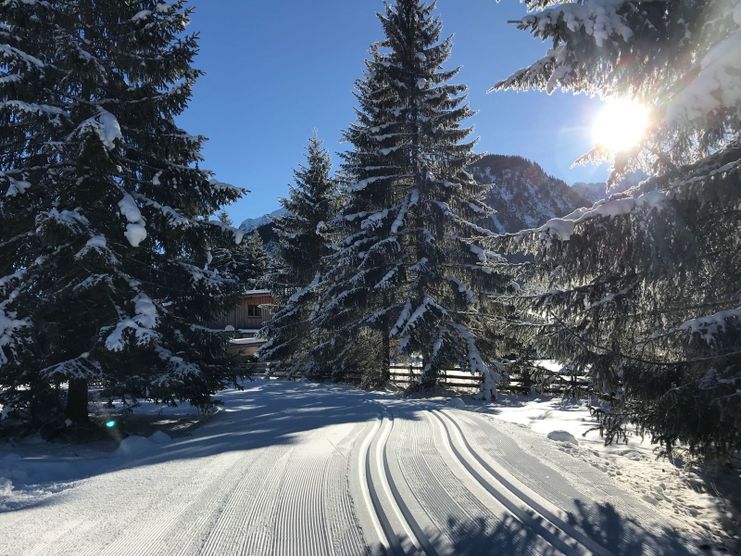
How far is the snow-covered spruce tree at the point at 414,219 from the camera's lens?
15859 mm

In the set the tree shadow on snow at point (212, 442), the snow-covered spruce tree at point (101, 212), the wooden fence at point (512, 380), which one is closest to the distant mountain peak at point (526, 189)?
Result: the wooden fence at point (512, 380)

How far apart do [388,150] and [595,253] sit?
12.4 metres

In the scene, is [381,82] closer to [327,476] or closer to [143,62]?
[143,62]


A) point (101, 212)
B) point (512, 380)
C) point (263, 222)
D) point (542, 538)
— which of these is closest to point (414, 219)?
point (512, 380)

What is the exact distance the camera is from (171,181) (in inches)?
373

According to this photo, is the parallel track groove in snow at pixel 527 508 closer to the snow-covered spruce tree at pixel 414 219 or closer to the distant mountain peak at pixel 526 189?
the snow-covered spruce tree at pixel 414 219

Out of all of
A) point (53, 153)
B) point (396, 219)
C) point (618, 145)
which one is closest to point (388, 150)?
point (396, 219)

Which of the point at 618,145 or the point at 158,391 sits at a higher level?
the point at 618,145

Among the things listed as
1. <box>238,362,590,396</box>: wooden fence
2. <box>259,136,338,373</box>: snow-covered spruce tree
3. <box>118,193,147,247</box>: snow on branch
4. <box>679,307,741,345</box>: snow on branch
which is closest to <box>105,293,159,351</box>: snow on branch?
<box>118,193,147,247</box>: snow on branch

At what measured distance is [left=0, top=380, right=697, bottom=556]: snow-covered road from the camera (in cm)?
345

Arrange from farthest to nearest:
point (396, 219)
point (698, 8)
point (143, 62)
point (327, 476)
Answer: point (396, 219)
point (143, 62)
point (327, 476)
point (698, 8)

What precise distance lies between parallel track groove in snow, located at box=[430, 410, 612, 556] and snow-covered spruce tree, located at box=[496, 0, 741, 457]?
1.58 meters

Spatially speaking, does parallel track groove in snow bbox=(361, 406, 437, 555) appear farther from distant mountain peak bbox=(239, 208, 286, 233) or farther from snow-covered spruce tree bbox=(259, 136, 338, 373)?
snow-covered spruce tree bbox=(259, 136, 338, 373)

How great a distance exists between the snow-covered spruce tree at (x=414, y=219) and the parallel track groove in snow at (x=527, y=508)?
9.74m
